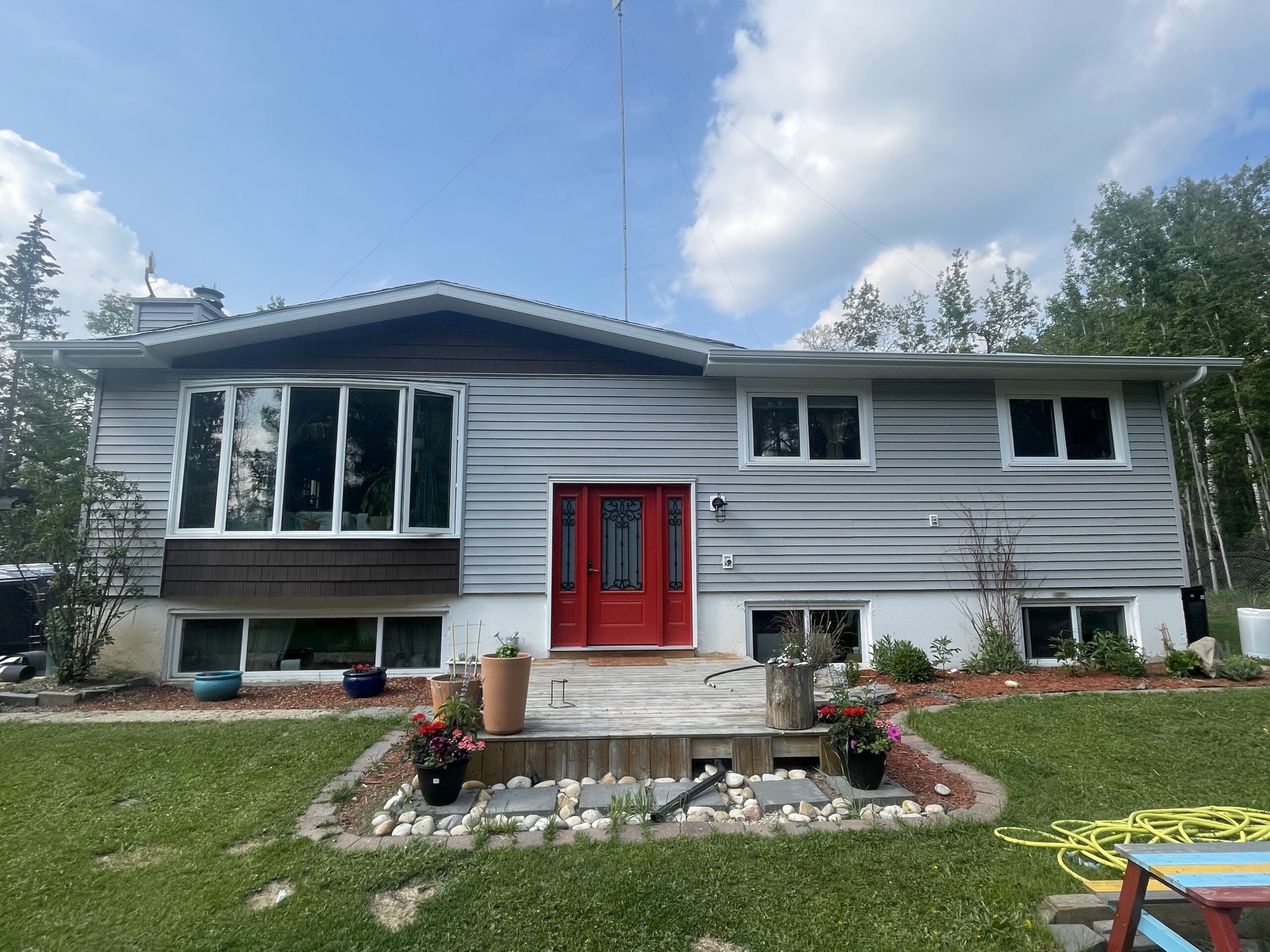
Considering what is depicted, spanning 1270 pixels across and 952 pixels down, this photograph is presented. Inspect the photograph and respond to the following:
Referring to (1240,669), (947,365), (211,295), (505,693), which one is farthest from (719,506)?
(211,295)

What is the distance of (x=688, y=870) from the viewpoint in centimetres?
266

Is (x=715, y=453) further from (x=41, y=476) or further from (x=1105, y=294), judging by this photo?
(x=1105, y=294)

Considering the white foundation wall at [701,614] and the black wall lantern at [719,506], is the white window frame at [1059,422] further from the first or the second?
the black wall lantern at [719,506]

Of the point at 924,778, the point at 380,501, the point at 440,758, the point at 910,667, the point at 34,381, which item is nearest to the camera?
the point at 440,758

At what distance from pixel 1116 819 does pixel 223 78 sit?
40.7 feet

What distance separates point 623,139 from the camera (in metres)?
9.28

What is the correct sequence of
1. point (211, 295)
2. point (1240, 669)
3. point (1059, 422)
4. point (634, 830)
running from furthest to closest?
1. point (211, 295)
2. point (1059, 422)
3. point (1240, 669)
4. point (634, 830)

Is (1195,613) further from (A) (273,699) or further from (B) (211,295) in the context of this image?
(B) (211,295)

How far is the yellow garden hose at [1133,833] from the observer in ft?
8.21

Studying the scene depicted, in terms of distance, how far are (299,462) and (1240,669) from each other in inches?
380

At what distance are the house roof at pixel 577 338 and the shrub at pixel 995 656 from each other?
2.99 m

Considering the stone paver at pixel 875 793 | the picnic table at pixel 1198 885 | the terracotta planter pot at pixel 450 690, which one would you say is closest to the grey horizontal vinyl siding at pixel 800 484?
the terracotta planter pot at pixel 450 690

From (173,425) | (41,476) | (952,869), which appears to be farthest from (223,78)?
(952,869)

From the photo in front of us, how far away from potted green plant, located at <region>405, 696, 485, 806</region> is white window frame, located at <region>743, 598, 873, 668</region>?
429 cm
